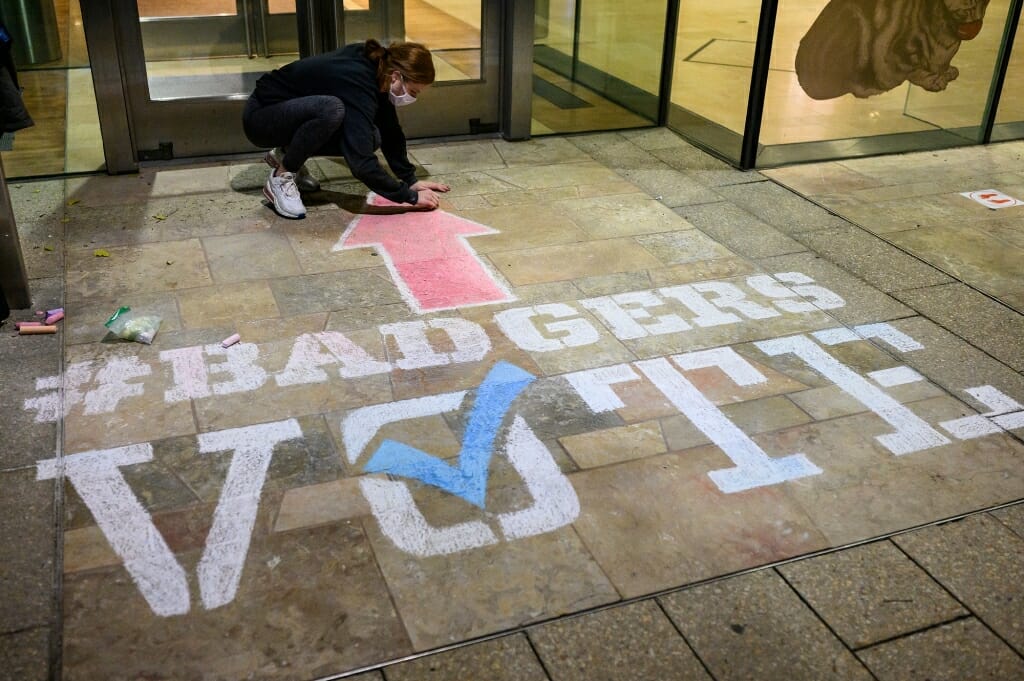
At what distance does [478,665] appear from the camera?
2.58m

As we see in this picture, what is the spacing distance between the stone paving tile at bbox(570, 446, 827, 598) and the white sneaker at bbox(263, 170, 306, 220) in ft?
9.27

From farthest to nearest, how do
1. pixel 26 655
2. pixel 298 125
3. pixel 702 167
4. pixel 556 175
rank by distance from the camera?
pixel 702 167 < pixel 556 175 < pixel 298 125 < pixel 26 655

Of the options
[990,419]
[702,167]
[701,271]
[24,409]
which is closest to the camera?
[24,409]

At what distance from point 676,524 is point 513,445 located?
670 millimetres

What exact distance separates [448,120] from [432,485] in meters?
4.18

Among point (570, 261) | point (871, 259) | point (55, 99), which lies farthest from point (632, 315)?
point (55, 99)

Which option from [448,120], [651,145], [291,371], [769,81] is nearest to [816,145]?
[769,81]

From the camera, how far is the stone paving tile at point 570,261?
16.0ft

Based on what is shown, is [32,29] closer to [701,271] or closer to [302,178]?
[302,178]

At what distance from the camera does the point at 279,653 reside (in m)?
2.60

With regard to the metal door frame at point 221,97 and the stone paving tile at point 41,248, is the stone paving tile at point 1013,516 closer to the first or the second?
the stone paving tile at point 41,248

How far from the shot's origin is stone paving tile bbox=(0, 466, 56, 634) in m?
2.71

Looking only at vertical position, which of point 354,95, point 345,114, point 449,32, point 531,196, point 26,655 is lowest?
point 26,655

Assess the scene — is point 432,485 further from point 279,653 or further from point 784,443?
point 784,443
